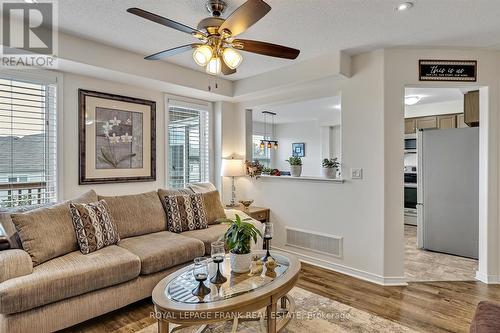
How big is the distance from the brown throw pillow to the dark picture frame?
4.99 m

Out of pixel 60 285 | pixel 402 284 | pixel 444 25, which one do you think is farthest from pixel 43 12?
pixel 402 284

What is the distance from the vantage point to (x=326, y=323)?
2.37 m

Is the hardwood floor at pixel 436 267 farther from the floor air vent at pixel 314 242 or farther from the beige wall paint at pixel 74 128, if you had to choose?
the beige wall paint at pixel 74 128

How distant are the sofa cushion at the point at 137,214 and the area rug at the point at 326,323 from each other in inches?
44.4

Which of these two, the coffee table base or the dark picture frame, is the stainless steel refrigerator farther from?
the dark picture frame

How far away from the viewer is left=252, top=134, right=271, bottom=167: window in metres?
8.61

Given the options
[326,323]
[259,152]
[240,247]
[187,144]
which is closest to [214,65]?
[240,247]

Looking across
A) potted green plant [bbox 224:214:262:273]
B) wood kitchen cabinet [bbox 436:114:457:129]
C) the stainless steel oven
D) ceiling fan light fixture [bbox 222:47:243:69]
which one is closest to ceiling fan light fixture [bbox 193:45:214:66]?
ceiling fan light fixture [bbox 222:47:243:69]

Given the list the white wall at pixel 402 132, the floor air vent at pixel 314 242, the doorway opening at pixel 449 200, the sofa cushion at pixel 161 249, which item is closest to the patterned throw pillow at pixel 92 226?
the sofa cushion at pixel 161 249

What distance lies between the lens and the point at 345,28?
2.68m

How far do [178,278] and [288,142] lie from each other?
23.3ft

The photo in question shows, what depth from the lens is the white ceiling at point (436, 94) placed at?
4.71 m

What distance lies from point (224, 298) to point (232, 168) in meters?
2.71

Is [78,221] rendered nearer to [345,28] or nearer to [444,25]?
[345,28]
